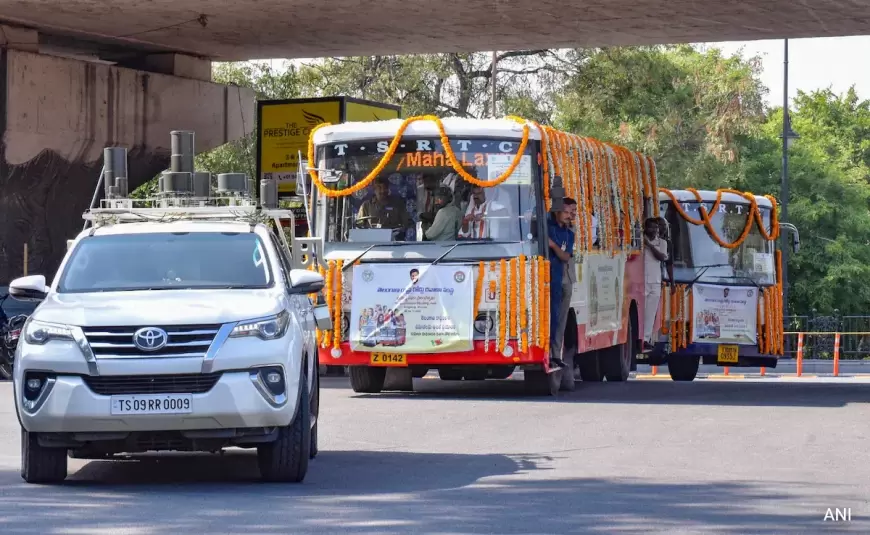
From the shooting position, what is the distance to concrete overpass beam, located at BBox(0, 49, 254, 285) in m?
29.0

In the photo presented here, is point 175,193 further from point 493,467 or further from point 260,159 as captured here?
point 260,159

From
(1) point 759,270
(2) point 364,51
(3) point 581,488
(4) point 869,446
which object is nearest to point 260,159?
(2) point 364,51

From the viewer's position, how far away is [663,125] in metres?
49.2

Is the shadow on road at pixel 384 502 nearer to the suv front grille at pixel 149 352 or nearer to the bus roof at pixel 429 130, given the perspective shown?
the suv front grille at pixel 149 352

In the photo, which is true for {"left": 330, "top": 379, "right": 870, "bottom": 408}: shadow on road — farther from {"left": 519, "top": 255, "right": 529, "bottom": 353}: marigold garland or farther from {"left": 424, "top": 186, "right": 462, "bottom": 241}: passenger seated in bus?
{"left": 424, "top": 186, "right": 462, "bottom": 241}: passenger seated in bus

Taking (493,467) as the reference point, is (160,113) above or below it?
above

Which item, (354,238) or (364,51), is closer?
(354,238)

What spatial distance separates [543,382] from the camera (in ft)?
62.4

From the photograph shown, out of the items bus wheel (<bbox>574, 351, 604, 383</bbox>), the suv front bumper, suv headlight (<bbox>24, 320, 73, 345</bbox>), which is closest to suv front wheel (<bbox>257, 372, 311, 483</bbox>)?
the suv front bumper

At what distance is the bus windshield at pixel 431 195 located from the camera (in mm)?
18125

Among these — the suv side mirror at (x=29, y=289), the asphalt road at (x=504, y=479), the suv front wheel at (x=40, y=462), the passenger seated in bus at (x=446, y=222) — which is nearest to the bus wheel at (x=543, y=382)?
the asphalt road at (x=504, y=479)

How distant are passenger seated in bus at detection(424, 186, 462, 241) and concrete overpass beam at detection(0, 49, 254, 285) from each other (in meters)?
12.6

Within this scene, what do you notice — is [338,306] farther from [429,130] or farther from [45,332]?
[45,332]

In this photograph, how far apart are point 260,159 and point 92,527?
22181mm
